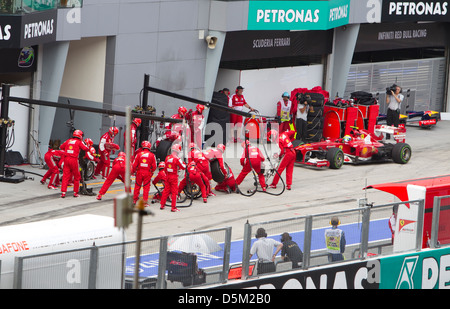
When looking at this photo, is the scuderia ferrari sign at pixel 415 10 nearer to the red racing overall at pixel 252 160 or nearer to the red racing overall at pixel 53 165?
the red racing overall at pixel 252 160

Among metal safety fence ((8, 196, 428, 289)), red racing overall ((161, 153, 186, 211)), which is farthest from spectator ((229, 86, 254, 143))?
metal safety fence ((8, 196, 428, 289))

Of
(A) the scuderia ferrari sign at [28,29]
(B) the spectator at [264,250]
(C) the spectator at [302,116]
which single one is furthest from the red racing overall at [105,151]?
(B) the spectator at [264,250]

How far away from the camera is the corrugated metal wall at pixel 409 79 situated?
33094mm

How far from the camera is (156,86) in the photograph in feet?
84.1

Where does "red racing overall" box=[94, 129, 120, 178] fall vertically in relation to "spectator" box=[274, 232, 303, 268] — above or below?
above

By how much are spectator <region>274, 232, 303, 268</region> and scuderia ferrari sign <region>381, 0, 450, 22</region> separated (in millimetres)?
18502

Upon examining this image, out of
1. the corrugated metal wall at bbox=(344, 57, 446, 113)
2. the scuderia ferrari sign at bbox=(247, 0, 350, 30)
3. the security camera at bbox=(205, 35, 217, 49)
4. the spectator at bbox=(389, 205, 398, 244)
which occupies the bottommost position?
the spectator at bbox=(389, 205, 398, 244)

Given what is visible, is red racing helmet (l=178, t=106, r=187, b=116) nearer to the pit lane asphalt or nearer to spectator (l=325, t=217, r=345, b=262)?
the pit lane asphalt

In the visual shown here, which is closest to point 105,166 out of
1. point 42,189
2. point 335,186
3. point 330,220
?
point 42,189

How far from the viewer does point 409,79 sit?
114ft

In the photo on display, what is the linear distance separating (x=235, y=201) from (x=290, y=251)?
7.48 metres

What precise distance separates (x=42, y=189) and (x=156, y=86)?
5625mm

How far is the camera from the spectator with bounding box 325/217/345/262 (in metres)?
14.2
